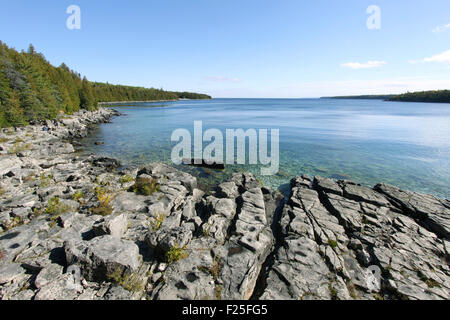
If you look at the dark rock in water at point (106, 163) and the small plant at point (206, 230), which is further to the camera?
the dark rock in water at point (106, 163)

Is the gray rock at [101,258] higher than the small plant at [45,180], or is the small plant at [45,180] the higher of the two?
the small plant at [45,180]

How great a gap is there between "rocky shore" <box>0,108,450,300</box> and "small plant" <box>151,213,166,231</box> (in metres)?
0.07

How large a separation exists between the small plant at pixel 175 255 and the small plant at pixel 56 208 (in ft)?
25.0

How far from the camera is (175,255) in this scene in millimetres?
7555

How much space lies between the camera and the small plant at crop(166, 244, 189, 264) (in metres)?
7.49

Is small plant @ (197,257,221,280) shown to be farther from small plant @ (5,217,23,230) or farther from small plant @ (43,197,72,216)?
small plant @ (5,217,23,230)

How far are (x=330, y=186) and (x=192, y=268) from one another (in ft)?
42.5

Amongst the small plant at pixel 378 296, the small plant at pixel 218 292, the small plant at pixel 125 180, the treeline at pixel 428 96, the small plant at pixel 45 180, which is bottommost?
the small plant at pixel 378 296

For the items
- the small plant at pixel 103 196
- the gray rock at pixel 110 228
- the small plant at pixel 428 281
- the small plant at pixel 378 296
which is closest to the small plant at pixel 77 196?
the small plant at pixel 103 196

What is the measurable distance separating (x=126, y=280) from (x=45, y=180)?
1355 centimetres

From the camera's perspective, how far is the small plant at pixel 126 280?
21.2 feet

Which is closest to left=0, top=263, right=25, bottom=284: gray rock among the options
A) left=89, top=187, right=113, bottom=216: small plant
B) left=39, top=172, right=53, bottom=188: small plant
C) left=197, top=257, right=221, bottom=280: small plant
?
left=89, top=187, right=113, bottom=216: small plant

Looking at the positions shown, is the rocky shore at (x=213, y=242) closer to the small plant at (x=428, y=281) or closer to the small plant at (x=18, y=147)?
the small plant at (x=428, y=281)
